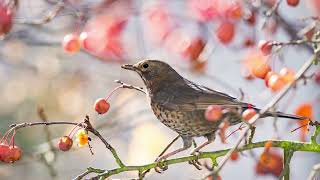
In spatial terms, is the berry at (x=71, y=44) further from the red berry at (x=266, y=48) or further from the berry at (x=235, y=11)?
the red berry at (x=266, y=48)

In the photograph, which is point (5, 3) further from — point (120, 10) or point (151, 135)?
point (151, 135)

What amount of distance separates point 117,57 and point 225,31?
0.75 metres

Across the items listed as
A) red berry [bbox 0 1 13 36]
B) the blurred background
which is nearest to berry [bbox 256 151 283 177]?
the blurred background

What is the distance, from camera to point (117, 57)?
12.7 ft

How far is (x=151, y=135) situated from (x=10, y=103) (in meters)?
1.42

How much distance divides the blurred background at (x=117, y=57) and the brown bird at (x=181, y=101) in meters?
0.12

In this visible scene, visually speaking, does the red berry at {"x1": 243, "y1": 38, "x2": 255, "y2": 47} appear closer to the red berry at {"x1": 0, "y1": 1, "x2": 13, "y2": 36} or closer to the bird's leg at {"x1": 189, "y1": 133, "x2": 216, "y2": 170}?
the bird's leg at {"x1": 189, "y1": 133, "x2": 216, "y2": 170}

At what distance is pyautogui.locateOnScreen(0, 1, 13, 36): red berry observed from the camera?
10.3ft

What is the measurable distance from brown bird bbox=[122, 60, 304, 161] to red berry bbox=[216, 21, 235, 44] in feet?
A: 0.77

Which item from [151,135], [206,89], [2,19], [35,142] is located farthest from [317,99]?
[35,142]

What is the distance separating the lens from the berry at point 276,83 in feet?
8.95

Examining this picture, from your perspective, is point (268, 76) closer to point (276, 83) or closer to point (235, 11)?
point (276, 83)

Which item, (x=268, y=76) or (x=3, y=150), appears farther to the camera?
(x=268, y=76)

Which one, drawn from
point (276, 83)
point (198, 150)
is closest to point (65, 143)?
point (198, 150)
